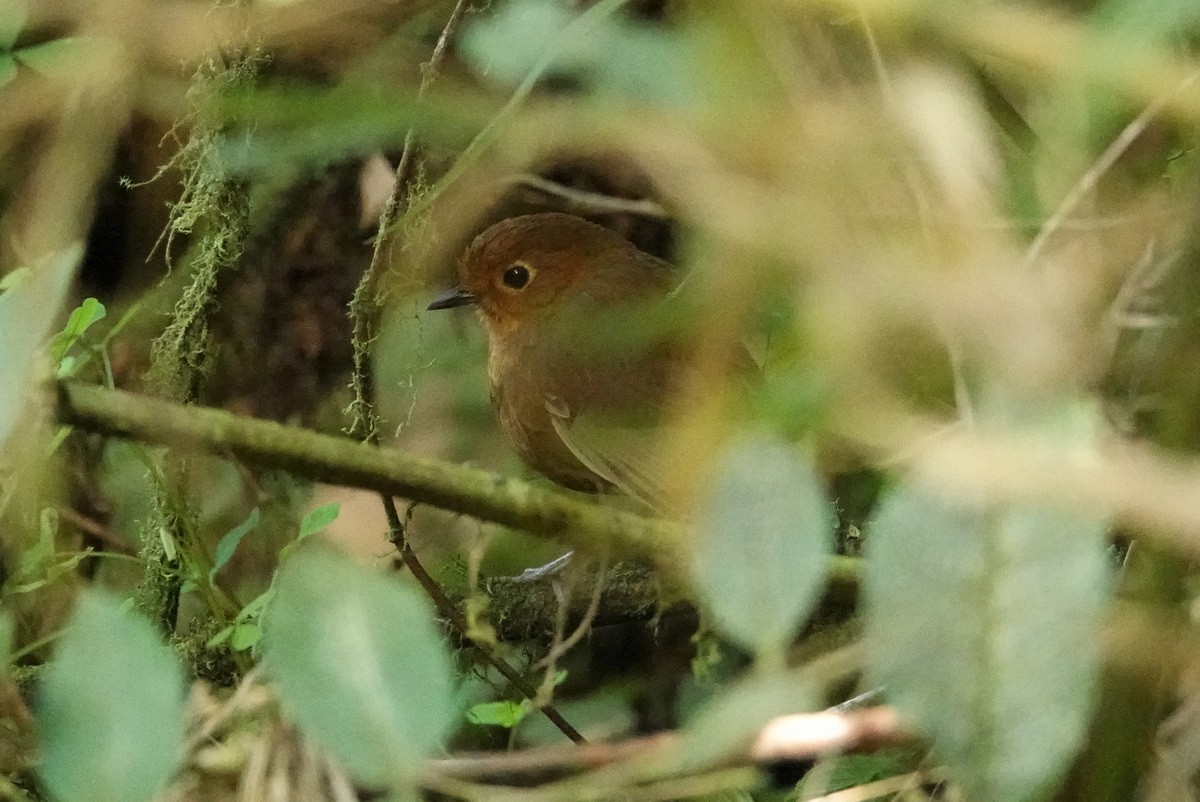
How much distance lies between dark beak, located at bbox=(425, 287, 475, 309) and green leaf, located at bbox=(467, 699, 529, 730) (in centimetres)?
100

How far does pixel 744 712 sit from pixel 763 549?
0.05m

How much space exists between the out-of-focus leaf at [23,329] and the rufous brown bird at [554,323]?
713 mm

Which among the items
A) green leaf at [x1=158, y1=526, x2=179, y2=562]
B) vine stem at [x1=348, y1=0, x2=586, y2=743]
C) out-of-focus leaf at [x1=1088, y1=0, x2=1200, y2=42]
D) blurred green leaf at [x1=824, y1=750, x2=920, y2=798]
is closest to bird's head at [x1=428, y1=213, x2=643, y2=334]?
vine stem at [x1=348, y1=0, x2=586, y2=743]

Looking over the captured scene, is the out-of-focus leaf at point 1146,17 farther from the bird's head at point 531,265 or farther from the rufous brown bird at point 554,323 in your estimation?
the bird's head at point 531,265

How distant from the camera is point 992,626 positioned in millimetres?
378

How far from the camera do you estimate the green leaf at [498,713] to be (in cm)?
105

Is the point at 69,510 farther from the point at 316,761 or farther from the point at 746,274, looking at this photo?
the point at 746,274

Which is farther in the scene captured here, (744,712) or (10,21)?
(10,21)

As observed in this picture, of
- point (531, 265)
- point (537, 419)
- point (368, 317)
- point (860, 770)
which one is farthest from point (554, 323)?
point (860, 770)

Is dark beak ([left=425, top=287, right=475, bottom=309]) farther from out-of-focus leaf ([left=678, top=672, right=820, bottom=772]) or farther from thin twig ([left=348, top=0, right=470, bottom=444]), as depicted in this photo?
out-of-focus leaf ([left=678, top=672, right=820, bottom=772])

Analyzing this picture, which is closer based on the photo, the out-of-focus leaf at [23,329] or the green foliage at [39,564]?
the out-of-focus leaf at [23,329]

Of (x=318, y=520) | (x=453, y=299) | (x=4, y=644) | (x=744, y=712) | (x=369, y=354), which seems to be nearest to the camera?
(x=744, y=712)

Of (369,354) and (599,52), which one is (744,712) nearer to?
(599,52)

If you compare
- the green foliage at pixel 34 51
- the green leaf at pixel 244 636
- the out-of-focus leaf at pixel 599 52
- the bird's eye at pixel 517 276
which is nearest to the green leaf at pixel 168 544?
the green leaf at pixel 244 636
